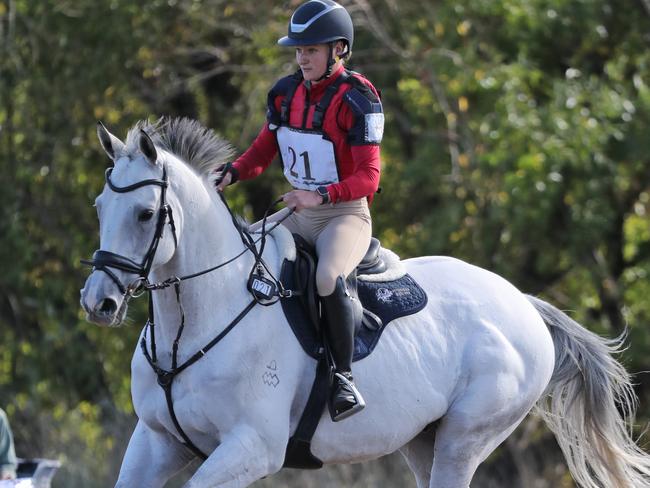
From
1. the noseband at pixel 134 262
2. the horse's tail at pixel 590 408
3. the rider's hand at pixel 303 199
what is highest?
the noseband at pixel 134 262

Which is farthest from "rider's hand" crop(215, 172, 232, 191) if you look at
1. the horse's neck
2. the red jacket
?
the red jacket

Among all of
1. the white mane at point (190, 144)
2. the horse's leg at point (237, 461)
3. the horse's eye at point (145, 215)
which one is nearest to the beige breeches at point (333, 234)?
the white mane at point (190, 144)

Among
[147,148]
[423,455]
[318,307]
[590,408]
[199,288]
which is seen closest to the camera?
[147,148]

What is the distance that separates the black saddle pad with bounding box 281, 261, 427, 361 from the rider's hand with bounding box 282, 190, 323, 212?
415 mm

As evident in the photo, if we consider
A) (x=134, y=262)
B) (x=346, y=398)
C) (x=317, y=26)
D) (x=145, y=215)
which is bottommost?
(x=346, y=398)

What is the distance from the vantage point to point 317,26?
17.7 feet

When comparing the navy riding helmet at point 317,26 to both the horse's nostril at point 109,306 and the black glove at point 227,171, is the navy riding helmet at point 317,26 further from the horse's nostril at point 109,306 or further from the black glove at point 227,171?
the horse's nostril at point 109,306

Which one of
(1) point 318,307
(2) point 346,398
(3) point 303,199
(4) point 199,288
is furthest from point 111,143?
(2) point 346,398

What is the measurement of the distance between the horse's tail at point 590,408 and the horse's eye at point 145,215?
8.97 ft

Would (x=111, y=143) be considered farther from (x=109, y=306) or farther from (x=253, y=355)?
(x=253, y=355)

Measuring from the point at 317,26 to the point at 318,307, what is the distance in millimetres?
1297

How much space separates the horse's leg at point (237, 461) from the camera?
16.4 feet

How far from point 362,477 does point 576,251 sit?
10.4 ft

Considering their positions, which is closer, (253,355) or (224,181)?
(253,355)
